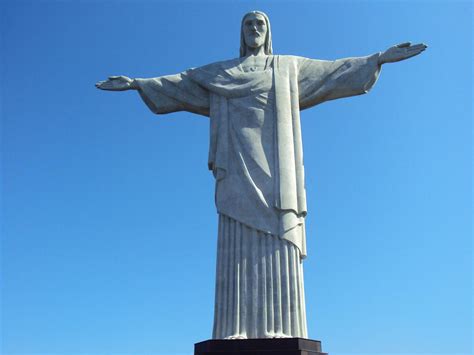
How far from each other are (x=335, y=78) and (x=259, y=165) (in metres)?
2.93

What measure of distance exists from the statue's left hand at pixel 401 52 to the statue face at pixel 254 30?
9.50 ft

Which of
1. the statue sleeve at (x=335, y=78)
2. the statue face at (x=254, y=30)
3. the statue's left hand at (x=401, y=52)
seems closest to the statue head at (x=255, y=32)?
the statue face at (x=254, y=30)

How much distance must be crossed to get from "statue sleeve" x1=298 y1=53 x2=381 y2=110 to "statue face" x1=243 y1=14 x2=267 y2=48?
1183 millimetres

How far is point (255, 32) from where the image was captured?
553 inches

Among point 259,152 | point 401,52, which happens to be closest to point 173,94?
point 259,152

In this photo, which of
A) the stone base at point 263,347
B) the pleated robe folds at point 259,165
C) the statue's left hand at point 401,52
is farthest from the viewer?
the statue's left hand at point 401,52

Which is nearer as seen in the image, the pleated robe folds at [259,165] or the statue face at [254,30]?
the pleated robe folds at [259,165]

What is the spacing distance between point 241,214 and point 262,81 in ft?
10.6

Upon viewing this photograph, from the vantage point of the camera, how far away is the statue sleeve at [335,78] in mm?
13375

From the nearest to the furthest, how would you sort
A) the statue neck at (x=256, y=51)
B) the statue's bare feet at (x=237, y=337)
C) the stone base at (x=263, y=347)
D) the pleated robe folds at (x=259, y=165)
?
1. the stone base at (x=263, y=347)
2. the statue's bare feet at (x=237, y=337)
3. the pleated robe folds at (x=259, y=165)
4. the statue neck at (x=256, y=51)

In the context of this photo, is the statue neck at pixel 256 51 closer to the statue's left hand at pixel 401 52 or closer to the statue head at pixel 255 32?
the statue head at pixel 255 32

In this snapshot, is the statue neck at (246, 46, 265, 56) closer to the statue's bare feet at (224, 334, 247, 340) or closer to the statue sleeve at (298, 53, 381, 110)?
the statue sleeve at (298, 53, 381, 110)

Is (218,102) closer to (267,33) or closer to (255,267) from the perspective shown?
(267,33)

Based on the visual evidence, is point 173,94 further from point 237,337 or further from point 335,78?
point 237,337
